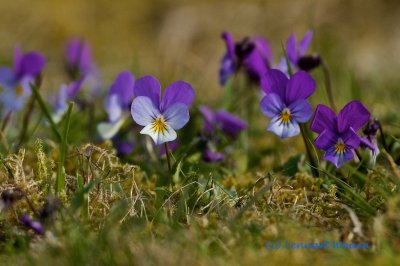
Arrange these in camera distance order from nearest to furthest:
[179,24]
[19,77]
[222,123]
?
[222,123] < [19,77] < [179,24]

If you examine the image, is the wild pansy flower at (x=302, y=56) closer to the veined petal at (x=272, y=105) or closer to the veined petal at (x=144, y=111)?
the veined petal at (x=272, y=105)

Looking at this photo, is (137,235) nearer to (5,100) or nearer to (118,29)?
(5,100)

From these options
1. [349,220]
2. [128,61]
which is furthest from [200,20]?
[349,220]

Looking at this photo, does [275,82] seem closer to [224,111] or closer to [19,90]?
[224,111]

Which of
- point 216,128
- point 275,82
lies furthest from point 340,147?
point 216,128

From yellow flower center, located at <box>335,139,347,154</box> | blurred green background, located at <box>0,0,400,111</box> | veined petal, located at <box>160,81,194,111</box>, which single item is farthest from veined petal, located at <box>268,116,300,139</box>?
blurred green background, located at <box>0,0,400,111</box>
